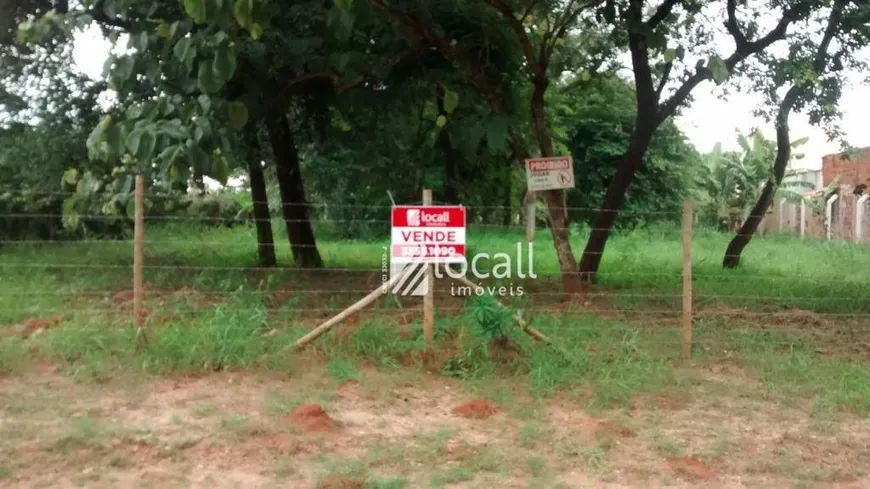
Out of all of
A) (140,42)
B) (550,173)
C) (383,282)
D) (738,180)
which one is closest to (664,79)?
(550,173)

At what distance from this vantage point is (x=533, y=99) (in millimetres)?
8227

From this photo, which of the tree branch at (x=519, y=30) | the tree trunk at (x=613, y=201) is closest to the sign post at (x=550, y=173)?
the tree branch at (x=519, y=30)

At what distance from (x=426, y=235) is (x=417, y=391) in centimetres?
119

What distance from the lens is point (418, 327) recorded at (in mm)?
6324

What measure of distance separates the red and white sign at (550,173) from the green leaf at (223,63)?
3.08 m

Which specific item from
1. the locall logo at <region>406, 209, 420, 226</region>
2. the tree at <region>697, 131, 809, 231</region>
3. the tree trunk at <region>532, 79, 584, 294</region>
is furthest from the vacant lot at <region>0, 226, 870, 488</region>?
the tree at <region>697, 131, 809, 231</region>

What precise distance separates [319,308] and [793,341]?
4.17 metres

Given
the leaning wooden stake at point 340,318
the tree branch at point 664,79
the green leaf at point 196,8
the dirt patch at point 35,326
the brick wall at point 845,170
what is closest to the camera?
the green leaf at point 196,8

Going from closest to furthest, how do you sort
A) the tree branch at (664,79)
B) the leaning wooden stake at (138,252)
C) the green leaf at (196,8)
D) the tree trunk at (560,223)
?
the green leaf at (196,8), the leaning wooden stake at (138,252), the tree trunk at (560,223), the tree branch at (664,79)

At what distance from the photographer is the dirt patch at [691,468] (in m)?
4.19

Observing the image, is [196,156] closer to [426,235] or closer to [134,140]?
[134,140]

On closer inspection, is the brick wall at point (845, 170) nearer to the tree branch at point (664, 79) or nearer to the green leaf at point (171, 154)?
the tree branch at point (664, 79)

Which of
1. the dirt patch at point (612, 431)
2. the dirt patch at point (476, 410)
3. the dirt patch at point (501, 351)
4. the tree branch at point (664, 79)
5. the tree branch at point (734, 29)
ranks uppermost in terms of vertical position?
the tree branch at point (734, 29)

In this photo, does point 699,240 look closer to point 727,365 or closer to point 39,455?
point 727,365
